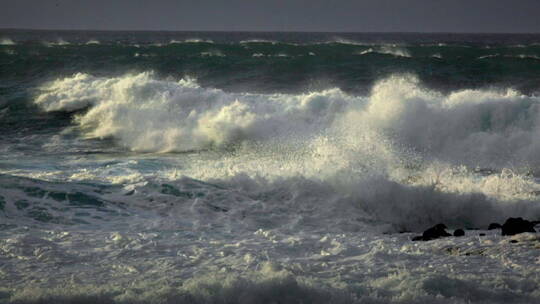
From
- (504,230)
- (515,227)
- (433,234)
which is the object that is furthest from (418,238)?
(515,227)

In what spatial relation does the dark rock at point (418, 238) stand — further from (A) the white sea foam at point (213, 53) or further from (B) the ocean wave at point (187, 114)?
(A) the white sea foam at point (213, 53)

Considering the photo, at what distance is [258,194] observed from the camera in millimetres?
9844

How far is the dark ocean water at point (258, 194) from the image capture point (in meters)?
5.93

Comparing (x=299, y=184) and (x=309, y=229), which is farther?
(x=299, y=184)

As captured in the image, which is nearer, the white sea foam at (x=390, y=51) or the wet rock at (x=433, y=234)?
the wet rock at (x=433, y=234)

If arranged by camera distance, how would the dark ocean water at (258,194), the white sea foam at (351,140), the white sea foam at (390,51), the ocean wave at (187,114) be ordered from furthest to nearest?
the white sea foam at (390,51) → the ocean wave at (187,114) → the white sea foam at (351,140) → the dark ocean water at (258,194)

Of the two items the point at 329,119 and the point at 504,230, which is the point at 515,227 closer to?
the point at 504,230

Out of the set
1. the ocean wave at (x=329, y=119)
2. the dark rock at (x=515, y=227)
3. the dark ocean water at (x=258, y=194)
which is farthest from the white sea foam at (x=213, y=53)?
the dark rock at (x=515, y=227)

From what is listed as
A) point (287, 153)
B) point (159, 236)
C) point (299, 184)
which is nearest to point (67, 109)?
point (287, 153)

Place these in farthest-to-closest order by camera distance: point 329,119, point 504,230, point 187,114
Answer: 1. point 187,114
2. point 329,119
3. point 504,230

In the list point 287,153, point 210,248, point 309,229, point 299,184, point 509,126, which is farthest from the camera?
point 509,126

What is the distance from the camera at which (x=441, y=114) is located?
16609mm

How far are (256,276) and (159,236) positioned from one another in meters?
2.07

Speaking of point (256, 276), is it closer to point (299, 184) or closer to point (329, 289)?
point (329, 289)
